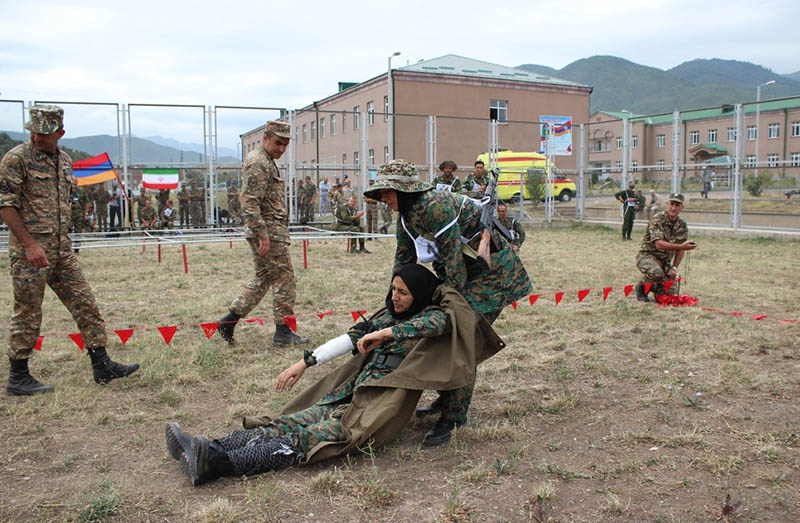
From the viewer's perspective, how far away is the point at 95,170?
53.2 ft

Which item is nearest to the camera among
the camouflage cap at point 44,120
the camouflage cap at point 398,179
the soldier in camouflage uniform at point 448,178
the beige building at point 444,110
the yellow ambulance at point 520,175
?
the camouflage cap at point 398,179

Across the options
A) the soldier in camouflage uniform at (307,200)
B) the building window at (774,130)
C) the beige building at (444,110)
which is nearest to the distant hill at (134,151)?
the soldier in camouflage uniform at (307,200)

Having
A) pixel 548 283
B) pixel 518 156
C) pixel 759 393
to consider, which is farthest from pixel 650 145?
pixel 759 393

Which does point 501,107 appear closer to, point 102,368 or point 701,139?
point 701,139

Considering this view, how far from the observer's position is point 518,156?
29.4m

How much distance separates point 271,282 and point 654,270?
183 inches

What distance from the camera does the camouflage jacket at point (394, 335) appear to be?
11.5ft

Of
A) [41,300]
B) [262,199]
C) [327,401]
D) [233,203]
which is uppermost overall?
[233,203]

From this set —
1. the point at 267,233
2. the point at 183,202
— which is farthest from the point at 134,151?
the point at 267,233

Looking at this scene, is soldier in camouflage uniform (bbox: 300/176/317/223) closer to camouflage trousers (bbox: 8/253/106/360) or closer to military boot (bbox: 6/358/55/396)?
camouflage trousers (bbox: 8/253/106/360)

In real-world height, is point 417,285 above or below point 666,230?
below

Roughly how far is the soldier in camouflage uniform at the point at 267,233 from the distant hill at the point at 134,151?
12.8 m

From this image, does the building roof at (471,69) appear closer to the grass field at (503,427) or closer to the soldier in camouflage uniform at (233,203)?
the soldier in camouflage uniform at (233,203)

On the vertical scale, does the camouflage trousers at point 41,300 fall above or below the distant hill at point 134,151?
below
